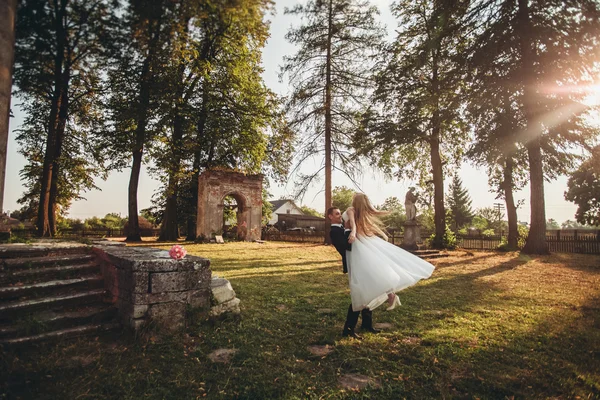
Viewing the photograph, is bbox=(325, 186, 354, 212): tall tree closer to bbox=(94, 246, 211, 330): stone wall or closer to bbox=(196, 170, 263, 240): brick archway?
bbox=(196, 170, 263, 240): brick archway

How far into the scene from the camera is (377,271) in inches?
149

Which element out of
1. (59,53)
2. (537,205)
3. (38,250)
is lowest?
(38,250)

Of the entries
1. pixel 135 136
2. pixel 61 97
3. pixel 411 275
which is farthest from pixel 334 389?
pixel 135 136

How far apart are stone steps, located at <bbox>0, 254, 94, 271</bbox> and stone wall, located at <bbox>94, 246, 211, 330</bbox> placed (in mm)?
790

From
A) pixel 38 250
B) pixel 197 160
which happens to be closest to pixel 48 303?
pixel 38 250

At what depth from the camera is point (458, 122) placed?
16422 millimetres

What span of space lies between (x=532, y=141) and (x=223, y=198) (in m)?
16.3

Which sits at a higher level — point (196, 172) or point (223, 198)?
point (196, 172)

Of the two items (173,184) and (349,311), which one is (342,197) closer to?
(173,184)

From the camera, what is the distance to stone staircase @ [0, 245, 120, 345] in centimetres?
333

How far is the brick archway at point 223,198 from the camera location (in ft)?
64.0

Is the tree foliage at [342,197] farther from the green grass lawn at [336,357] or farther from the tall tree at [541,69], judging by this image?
the green grass lawn at [336,357]

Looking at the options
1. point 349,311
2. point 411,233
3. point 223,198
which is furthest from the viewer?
point 223,198

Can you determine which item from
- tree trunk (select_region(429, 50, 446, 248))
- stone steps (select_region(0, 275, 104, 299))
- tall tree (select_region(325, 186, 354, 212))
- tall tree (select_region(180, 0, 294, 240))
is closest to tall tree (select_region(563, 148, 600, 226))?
tall tree (select_region(325, 186, 354, 212))
